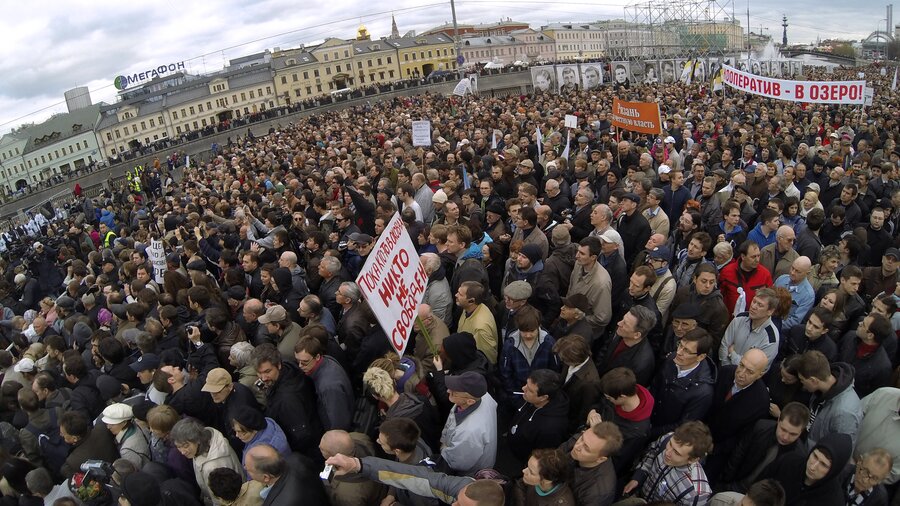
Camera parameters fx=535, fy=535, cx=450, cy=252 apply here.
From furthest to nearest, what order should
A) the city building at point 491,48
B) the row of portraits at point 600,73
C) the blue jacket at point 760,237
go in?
1. the city building at point 491,48
2. the row of portraits at point 600,73
3. the blue jacket at point 760,237

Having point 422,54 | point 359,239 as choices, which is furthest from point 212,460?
point 422,54

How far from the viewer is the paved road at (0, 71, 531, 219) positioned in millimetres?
30766

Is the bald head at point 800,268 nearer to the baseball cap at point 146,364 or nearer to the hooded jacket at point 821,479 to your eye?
the hooded jacket at point 821,479

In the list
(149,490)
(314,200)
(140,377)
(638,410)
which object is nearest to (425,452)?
(638,410)

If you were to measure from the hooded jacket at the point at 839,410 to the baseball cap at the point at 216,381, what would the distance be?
12.7 feet

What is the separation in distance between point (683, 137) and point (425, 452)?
11.0 m

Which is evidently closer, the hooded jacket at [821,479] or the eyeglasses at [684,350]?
the hooded jacket at [821,479]

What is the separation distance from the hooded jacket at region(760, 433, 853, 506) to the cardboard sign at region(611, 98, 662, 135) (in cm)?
844

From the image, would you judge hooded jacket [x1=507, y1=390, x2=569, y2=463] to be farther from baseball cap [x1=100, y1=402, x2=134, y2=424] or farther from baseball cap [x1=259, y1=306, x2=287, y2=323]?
baseball cap [x1=100, y1=402, x2=134, y2=424]

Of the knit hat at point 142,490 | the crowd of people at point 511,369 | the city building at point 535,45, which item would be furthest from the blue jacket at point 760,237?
the city building at point 535,45

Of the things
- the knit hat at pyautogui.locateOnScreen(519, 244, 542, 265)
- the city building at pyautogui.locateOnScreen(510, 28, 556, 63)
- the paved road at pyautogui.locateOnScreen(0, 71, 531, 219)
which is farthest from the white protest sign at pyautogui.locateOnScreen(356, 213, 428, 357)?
the city building at pyautogui.locateOnScreen(510, 28, 556, 63)

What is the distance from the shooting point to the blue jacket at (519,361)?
13.5ft

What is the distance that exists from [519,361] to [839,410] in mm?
2048

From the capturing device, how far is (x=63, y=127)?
242 ft
